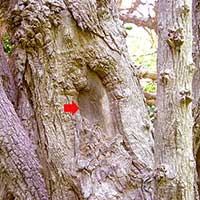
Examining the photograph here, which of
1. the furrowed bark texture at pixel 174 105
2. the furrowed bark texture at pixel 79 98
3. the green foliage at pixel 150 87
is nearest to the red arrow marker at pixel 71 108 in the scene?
the furrowed bark texture at pixel 79 98

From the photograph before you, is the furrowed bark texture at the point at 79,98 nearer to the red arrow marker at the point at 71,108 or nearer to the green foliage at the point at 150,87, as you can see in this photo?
the red arrow marker at the point at 71,108

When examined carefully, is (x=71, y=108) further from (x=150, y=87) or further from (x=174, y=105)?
(x=150, y=87)

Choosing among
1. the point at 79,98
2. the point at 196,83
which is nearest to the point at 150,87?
the point at 196,83

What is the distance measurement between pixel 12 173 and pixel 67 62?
1.64 ft

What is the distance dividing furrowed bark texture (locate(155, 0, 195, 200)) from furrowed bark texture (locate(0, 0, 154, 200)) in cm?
33

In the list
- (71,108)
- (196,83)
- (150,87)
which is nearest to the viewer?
(71,108)

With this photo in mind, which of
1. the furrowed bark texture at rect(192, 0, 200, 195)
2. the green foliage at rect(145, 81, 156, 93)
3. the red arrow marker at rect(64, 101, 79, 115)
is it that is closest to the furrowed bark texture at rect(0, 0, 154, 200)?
the red arrow marker at rect(64, 101, 79, 115)

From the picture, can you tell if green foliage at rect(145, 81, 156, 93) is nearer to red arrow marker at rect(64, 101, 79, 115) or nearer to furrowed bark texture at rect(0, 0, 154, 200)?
furrowed bark texture at rect(0, 0, 154, 200)

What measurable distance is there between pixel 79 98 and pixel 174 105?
558 mm

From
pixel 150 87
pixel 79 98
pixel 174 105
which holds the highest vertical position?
pixel 150 87

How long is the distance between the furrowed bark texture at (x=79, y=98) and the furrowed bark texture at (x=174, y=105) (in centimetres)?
33

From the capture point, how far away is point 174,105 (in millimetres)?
1477

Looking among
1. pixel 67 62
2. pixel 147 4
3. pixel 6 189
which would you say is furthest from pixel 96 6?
pixel 147 4

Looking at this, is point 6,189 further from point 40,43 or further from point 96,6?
point 96,6
